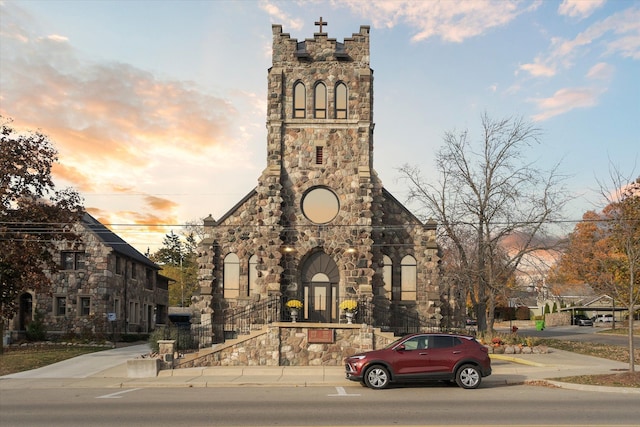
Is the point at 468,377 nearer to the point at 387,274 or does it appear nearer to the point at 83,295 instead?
the point at 387,274

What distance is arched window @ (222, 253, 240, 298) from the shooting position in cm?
3019

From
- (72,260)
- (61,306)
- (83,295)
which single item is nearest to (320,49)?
(72,260)

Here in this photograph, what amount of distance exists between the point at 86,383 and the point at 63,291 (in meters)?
18.1

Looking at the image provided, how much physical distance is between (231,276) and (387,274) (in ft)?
25.7

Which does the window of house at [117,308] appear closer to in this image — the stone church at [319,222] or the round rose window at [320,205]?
the stone church at [319,222]

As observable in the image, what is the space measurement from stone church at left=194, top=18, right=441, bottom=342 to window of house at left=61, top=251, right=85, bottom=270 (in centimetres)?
1121

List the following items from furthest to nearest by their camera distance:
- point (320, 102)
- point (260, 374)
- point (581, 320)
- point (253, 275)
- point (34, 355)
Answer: point (581, 320), point (320, 102), point (253, 275), point (34, 355), point (260, 374)

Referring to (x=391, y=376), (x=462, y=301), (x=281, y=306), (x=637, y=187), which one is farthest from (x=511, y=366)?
(x=462, y=301)

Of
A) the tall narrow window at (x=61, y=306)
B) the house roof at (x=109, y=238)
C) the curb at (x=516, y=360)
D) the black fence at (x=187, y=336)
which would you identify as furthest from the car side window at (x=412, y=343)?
the tall narrow window at (x=61, y=306)

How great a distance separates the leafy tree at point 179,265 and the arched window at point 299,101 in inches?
1485

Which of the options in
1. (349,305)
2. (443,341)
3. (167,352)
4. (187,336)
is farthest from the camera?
(187,336)

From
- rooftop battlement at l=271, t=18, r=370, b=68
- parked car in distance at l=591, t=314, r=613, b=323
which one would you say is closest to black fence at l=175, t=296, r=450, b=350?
rooftop battlement at l=271, t=18, r=370, b=68

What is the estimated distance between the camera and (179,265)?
90.2 meters

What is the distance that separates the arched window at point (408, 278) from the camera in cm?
3058
